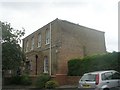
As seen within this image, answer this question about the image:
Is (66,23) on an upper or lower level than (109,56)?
upper

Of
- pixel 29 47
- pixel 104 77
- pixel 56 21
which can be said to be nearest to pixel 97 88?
pixel 104 77

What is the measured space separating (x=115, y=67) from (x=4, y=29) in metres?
12.5

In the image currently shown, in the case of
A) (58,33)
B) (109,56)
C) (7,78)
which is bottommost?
(7,78)

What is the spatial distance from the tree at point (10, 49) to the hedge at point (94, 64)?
19.0 ft

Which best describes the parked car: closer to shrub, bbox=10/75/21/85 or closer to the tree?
the tree

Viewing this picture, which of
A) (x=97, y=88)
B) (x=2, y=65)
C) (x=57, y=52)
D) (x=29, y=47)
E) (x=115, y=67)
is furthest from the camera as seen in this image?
(x=29, y=47)

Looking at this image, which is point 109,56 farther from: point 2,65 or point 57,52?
point 2,65

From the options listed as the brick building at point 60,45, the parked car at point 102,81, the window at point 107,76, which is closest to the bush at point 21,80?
the brick building at point 60,45

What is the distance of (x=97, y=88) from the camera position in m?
15.9

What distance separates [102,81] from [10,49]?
14333 mm

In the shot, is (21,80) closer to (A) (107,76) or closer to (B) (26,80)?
(B) (26,80)

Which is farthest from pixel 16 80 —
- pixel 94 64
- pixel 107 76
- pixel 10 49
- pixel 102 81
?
pixel 102 81

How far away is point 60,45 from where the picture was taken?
3027cm

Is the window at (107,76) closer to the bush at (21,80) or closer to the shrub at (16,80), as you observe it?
the bush at (21,80)
